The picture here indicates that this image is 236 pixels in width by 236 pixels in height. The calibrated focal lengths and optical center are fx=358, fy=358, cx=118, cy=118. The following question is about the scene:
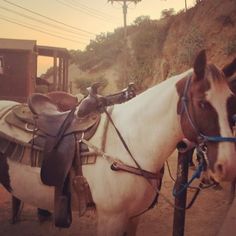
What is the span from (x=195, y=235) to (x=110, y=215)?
2.36 metres

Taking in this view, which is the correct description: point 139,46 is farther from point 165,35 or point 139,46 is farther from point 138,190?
point 138,190

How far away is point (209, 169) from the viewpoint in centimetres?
231

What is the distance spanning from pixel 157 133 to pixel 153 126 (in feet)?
0.21

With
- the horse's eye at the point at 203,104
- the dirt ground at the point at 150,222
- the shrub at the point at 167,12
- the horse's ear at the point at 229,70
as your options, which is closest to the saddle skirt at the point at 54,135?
the horse's eye at the point at 203,104

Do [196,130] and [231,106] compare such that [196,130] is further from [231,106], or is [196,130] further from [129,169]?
[129,169]

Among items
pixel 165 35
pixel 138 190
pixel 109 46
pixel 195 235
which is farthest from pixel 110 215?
pixel 109 46

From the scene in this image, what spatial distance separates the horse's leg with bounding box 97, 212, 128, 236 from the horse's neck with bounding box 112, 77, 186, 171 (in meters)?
0.43

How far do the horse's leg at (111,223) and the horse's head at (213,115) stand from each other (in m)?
0.81

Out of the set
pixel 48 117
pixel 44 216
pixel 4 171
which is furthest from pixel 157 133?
pixel 44 216

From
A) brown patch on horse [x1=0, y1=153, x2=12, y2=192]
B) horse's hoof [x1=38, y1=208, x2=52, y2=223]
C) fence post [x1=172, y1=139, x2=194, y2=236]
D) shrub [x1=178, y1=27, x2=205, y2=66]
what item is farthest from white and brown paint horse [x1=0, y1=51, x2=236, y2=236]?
shrub [x1=178, y1=27, x2=205, y2=66]

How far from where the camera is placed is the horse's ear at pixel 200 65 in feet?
7.18

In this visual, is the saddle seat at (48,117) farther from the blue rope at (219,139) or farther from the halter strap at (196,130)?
the blue rope at (219,139)

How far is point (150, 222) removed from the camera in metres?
4.96

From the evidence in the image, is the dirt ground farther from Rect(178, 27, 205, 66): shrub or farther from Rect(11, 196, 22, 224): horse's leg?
Rect(178, 27, 205, 66): shrub
